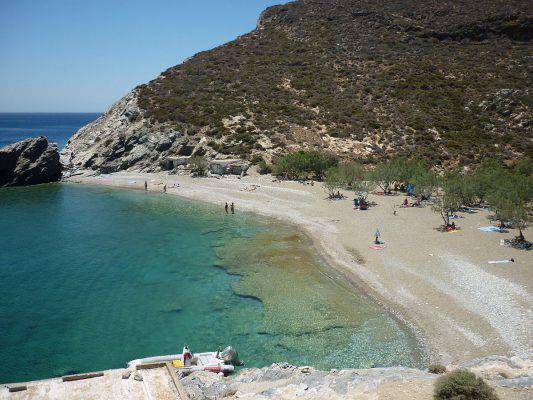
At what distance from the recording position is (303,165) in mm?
48906

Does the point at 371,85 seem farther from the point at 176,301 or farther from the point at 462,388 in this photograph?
the point at 462,388

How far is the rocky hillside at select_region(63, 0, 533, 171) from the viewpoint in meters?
58.3

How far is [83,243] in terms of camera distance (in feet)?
104

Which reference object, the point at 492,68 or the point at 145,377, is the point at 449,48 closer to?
the point at 492,68

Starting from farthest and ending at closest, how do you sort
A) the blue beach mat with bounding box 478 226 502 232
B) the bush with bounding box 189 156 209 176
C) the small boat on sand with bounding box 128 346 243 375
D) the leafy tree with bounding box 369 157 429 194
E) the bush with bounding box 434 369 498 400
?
the bush with bounding box 189 156 209 176 → the leafy tree with bounding box 369 157 429 194 → the blue beach mat with bounding box 478 226 502 232 → the small boat on sand with bounding box 128 346 243 375 → the bush with bounding box 434 369 498 400

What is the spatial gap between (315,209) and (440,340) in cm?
2145

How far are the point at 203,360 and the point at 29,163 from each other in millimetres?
53366

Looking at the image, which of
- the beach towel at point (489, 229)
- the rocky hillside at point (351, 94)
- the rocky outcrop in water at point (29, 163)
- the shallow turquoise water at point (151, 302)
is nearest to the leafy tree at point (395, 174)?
the rocky hillside at point (351, 94)

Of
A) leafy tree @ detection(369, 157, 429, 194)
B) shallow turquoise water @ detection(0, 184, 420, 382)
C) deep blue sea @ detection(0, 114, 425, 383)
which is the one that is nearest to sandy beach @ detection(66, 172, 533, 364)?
deep blue sea @ detection(0, 114, 425, 383)


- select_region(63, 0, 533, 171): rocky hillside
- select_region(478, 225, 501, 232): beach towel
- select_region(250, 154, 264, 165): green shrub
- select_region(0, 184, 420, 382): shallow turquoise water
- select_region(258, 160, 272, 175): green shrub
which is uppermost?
select_region(63, 0, 533, 171): rocky hillside

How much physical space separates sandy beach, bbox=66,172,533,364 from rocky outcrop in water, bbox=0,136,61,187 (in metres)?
32.2

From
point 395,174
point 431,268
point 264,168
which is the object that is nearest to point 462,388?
point 431,268

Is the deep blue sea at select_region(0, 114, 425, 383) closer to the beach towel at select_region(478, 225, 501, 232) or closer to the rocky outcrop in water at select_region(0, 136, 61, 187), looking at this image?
the beach towel at select_region(478, 225, 501, 232)

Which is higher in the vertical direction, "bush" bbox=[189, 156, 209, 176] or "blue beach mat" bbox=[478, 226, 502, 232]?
"bush" bbox=[189, 156, 209, 176]
